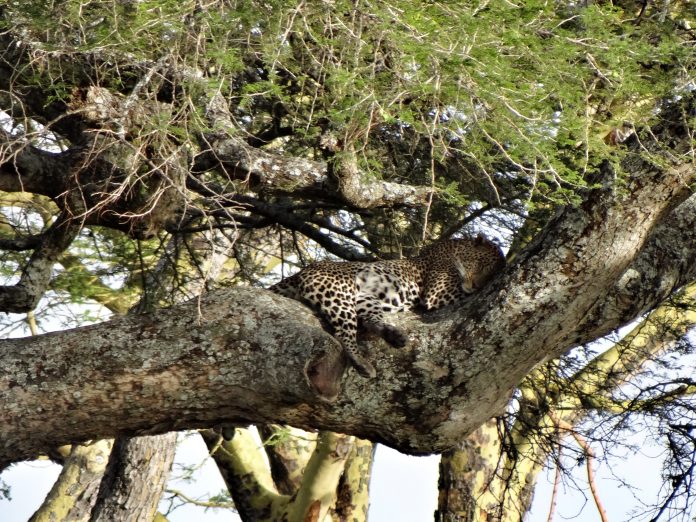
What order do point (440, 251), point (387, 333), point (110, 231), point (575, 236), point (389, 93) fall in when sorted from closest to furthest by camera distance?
point (389, 93), point (575, 236), point (387, 333), point (440, 251), point (110, 231)

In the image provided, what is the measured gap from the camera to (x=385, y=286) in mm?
7773

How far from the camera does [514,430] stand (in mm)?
11539

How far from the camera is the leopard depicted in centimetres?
666

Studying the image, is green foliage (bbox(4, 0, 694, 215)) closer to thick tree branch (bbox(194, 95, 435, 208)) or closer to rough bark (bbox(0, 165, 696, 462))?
rough bark (bbox(0, 165, 696, 462))

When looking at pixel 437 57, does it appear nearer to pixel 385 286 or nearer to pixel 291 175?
pixel 291 175

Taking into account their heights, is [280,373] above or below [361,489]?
below

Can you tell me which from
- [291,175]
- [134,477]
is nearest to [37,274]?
[291,175]

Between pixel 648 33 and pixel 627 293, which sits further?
pixel 648 33

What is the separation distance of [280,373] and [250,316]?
43 centimetres

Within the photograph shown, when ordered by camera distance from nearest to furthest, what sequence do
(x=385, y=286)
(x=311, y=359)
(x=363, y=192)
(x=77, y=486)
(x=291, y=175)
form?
(x=311, y=359) < (x=363, y=192) < (x=291, y=175) < (x=385, y=286) < (x=77, y=486)

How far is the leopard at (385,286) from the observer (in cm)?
666

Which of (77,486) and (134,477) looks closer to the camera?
(134,477)

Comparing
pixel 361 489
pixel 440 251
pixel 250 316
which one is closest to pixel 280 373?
pixel 250 316

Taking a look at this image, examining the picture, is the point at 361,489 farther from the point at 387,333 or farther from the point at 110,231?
the point at 387,333
